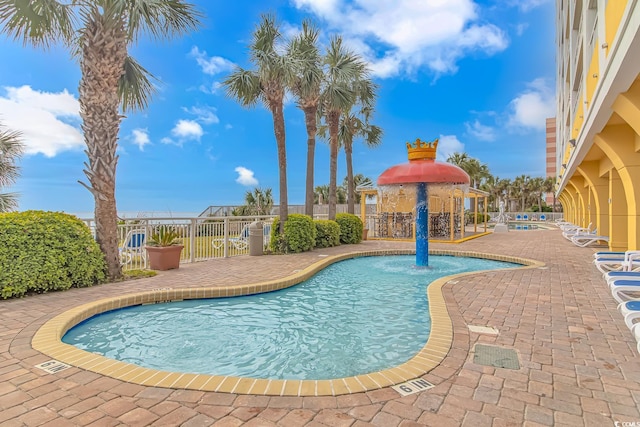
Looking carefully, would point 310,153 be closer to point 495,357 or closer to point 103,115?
point 103,115

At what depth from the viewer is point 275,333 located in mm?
4453

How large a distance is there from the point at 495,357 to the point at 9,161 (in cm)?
1617

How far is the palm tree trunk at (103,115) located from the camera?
653 cm

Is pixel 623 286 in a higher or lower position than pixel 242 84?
lower

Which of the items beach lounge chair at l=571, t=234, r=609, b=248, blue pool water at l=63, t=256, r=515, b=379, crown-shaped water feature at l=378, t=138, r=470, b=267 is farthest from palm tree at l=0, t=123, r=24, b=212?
beach lounge chair at l=571, t=234, r=609, b=248

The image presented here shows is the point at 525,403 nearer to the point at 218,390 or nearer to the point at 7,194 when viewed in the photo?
the point at 218,390

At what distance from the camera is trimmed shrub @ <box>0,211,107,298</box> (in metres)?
5.34

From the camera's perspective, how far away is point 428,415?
2.29 meters

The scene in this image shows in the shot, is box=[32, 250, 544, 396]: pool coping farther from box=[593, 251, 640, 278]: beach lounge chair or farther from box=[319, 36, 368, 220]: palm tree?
box=[319, 36, 368, 220]: palm tree

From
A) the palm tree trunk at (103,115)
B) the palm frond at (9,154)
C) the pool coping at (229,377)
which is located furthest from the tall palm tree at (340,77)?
the palm frond at (9,154)

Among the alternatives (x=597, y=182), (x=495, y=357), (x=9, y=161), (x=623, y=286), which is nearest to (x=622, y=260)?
(x=623, y=286)

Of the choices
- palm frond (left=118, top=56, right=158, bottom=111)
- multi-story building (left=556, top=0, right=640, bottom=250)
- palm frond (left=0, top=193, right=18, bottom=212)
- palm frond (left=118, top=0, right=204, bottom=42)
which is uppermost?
palm frond (left=118, top=0, right=204, bottom=42)

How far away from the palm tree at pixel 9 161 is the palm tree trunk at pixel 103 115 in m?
8.22

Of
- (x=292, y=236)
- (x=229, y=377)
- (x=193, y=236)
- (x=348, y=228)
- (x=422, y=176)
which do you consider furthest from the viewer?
(x=348, y=228)
